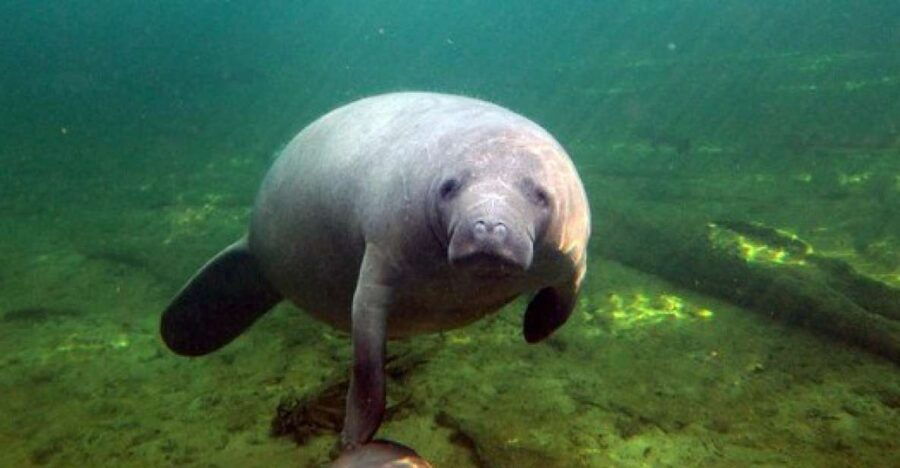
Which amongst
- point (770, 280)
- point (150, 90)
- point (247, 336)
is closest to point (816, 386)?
point (770, 280)

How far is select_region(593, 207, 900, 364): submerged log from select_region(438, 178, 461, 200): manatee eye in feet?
13.9

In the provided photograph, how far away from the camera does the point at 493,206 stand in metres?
2.92

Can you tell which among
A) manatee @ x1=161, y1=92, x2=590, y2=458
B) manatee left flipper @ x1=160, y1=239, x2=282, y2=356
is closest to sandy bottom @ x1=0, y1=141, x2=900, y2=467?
manatee left flipper @ x1=160, y1=239, x2=282, y2=356

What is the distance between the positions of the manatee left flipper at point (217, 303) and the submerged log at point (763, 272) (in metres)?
4.44

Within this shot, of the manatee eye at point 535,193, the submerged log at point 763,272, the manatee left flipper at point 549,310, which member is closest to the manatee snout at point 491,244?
the manatee eye at point 535,193

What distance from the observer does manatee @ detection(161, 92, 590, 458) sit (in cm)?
312

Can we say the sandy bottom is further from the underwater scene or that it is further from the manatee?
the manatee

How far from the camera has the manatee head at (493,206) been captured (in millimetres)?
2795

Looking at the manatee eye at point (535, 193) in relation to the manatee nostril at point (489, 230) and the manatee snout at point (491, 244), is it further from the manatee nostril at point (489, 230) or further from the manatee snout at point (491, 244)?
the manatee nostril at point (489, 230)

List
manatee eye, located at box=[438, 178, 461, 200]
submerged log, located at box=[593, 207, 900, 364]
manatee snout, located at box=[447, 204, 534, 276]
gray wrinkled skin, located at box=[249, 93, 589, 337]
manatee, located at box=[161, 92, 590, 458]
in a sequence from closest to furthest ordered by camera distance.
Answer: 1. manatee snout, located at box=[447, 204, 534, 276]
2. manatee, located at box=[161, 92, 590, 458]
3. manatee eye, located at box=[438, 178, 461, 200]
4. gray wrinkled skin, located at box=[249, 93, 589, 337]
5. submerged log, located at box=[593, 207, 900, 364]

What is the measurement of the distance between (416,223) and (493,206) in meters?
0.62

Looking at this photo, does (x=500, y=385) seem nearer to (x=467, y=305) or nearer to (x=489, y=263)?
(x=467, y=305)

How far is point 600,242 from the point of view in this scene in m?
8.55

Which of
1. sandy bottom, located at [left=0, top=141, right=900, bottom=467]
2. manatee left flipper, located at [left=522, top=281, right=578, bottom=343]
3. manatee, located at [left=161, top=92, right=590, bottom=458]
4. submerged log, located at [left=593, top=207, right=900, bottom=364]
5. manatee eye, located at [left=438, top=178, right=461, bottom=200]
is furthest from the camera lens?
submerged log, located at [left=593, top=207, right=900, bottom=364]
